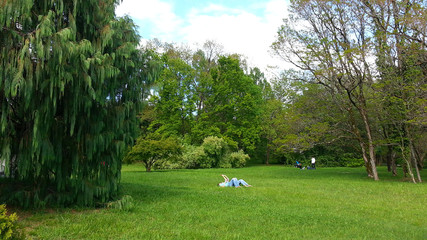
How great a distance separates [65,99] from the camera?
7078 millimetres

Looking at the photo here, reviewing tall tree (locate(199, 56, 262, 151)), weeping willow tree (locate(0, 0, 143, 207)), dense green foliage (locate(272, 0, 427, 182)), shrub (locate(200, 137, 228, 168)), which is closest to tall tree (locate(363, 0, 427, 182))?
dense green foliage (locate(272, 0, 427, 182))

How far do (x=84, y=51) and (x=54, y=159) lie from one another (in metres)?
2.51

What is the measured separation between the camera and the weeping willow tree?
6.25m

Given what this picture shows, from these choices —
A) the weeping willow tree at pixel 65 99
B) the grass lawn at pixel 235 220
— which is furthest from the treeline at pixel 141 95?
the grass lawn at pixel 235 220

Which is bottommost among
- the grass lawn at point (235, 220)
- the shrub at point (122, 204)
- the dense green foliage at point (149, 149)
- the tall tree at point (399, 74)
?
the grass lawn at point (235, 220)

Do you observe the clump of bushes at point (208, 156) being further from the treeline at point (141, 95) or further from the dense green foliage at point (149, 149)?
the dense green foliage at point (149, 149)

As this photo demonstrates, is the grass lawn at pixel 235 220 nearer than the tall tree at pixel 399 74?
Yes

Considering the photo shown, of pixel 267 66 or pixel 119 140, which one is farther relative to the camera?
pixel 267 66

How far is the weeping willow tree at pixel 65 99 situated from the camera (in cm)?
625

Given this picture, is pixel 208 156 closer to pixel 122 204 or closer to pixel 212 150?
pixel 212 150

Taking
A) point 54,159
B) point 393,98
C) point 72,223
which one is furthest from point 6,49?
point 393,98

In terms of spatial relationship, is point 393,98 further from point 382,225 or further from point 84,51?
point 84,51

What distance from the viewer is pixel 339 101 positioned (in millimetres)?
20547

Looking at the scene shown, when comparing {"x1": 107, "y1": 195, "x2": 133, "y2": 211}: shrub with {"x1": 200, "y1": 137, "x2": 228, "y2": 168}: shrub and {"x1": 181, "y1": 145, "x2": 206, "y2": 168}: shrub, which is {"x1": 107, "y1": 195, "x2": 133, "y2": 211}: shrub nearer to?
{"x1": 181, "y1": 145, "x2": 206, "y2": 168}: shrub
